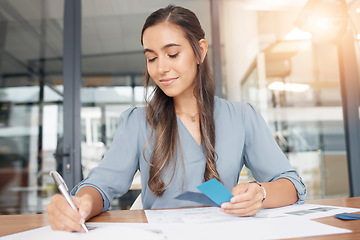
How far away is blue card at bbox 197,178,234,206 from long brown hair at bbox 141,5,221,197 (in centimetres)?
35

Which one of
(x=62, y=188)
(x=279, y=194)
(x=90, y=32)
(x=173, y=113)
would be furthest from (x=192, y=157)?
(x=90, y=32)

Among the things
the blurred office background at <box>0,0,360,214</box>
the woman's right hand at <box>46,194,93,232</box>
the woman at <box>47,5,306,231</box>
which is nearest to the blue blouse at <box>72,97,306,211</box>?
the woman at <box>47,5,306,231</box>

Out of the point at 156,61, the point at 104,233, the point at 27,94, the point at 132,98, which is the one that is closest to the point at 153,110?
the point at 156,61

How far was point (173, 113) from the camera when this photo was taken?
1.26 m

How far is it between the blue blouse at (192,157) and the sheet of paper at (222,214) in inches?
6.8

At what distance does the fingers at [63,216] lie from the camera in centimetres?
67

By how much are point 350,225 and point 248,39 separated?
3209mm

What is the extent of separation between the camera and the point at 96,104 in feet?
10.5

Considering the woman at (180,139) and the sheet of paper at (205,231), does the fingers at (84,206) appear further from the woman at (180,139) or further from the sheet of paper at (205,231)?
the woman at (180,139)

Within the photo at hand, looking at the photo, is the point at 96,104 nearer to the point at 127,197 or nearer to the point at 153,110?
the point at 127,197

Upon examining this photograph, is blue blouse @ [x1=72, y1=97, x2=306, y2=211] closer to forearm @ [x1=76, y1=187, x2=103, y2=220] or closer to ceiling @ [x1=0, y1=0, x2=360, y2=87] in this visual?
forearm @ [x1=76, y1=187, x2=103, y2=220]

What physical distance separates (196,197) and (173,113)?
1.17ft

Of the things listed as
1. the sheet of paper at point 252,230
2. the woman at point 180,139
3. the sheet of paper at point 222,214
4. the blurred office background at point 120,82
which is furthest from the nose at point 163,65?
the blurred office background at point 120,82

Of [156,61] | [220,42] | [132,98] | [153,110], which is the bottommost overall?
[153,110]
